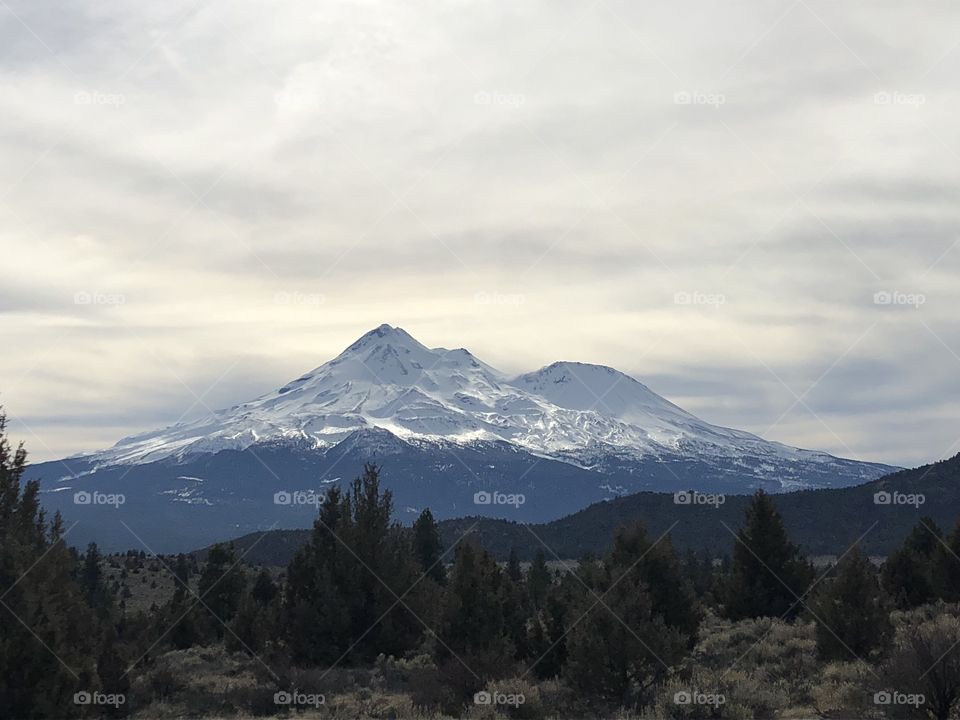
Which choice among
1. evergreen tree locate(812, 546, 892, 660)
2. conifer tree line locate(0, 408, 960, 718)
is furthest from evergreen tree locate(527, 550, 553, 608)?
evergreen tree locate(812, 546, 892, 660)

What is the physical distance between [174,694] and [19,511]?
5.95 metres

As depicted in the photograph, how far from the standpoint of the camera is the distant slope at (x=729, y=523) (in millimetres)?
96875

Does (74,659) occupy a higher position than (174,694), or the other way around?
(74,659)

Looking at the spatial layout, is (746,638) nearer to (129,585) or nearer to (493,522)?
(129,585)

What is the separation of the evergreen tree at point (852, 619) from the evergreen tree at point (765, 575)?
356 inches

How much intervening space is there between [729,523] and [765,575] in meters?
85.1

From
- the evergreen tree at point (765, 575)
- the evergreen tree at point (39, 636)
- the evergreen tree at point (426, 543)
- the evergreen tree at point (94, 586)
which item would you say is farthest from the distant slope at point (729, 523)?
the evergreen tree at point (39, 636)

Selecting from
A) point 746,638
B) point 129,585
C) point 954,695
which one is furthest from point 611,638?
point 129,585

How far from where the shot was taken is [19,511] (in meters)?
20.5

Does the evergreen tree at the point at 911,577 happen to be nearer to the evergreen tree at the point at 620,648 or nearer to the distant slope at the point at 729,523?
the evergreen tree at the point at 620,648

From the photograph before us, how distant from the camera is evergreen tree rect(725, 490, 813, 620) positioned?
32.1 meters

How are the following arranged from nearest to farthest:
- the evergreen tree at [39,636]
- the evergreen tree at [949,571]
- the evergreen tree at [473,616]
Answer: the evergreen tree at [39,636]
the evergreen tree at [473,616]
the evergreen tree at [949,571]

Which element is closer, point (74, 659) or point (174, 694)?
point (74, 659)

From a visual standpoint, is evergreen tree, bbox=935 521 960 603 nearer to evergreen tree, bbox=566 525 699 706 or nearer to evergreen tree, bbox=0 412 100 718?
evergreen tree, bbox=566 525 699 706
